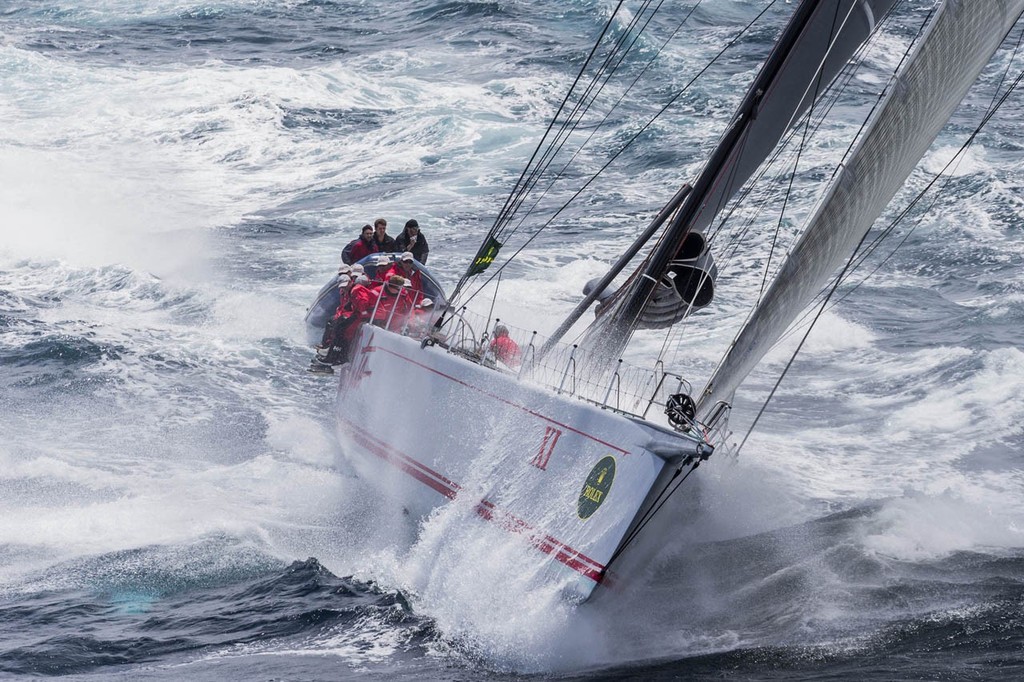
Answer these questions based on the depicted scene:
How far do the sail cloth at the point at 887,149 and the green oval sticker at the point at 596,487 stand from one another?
3.04 ft

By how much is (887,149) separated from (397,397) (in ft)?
13.1

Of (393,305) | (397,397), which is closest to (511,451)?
(397,397)

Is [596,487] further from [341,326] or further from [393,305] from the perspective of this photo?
[341,326]

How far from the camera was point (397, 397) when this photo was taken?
883 centimetres

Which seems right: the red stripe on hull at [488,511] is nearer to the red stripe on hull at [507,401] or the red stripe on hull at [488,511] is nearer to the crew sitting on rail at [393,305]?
the red stripe on hull at [507,401]

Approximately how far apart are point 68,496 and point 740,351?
504cm

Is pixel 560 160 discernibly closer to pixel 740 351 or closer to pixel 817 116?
pixel 817 116

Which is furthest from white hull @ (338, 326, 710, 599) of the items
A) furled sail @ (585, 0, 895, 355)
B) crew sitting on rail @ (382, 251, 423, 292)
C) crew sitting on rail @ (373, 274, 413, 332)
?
crew sitting on rail @ (382, 251, 423, 292)

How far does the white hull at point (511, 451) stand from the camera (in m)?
6.42

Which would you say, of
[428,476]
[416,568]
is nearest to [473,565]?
[416,568]

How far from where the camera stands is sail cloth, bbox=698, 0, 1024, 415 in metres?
5.93

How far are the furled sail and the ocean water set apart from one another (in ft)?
3.77

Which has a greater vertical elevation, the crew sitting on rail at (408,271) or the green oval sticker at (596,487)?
the crew sitting on rail at (408,271)

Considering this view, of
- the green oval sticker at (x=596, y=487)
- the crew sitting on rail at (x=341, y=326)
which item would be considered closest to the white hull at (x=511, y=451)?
the green oval sticker at (x=596, y=487)
